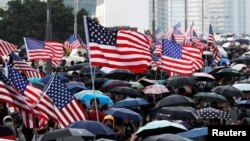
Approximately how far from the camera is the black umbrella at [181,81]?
1878cm

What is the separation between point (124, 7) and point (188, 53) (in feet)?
346

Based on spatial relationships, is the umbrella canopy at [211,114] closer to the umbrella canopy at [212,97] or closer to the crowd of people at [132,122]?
the crowd of people at [132,122]

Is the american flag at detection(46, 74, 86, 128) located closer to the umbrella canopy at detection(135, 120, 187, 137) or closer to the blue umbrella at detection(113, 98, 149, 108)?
the umbrella canopy at detection(135, 120, 187, 137)

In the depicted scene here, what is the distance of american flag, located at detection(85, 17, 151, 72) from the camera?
13352mm

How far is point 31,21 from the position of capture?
64500 millimetres

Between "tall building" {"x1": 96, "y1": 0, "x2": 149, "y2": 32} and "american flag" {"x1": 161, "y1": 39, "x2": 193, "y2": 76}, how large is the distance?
9889 cm

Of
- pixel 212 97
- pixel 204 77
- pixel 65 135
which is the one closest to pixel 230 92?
pixel 212 97

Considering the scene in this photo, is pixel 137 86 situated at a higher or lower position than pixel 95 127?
lower

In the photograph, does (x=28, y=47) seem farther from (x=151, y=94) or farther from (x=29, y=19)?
(x=29, y=19)

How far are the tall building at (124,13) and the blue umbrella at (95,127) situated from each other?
106130 mm

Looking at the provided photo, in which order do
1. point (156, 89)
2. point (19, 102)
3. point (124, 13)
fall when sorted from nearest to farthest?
point (19, 102) < point (156, 89) < point (124, 13)

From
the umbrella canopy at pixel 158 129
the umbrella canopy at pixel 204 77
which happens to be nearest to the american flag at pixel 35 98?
the umbrella canopy at pixel 158 129

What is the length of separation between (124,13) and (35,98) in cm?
11172

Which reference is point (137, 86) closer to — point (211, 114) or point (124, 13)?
point (211, 114)
